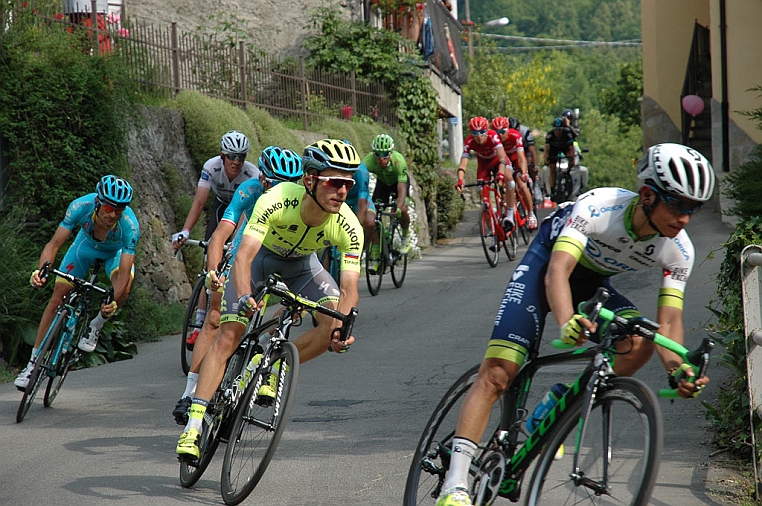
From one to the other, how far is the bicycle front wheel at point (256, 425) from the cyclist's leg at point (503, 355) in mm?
1147

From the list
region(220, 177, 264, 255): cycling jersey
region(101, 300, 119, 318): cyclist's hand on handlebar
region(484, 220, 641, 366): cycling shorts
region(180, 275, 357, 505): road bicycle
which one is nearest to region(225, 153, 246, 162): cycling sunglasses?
region(220, 177, 264, 255): cycling jersey

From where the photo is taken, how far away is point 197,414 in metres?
5.88

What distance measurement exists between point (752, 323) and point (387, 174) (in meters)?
9.05

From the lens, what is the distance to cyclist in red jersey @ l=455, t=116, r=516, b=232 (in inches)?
643

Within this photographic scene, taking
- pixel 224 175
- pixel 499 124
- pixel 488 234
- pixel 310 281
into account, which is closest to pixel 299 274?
pixel 310 281

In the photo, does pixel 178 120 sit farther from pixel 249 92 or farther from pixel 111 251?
pixel 111 251

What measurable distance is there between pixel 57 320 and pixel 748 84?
12551mm

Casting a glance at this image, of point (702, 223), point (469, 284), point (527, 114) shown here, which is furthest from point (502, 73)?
point (469, 284)

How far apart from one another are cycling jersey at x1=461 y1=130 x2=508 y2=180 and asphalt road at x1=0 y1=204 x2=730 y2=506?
4095mm

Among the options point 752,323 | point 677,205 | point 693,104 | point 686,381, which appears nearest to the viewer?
point 686,381

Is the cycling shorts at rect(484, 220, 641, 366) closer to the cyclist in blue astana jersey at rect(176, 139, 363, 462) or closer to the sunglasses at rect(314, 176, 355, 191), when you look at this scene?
the cyclist in blue astana jersey at rect(176, 139, 363, 462)

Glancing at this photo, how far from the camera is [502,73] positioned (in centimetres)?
6538

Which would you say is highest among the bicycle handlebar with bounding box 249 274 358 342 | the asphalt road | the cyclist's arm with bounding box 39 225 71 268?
the cyclist's arm with bounding box 39 225 71 268

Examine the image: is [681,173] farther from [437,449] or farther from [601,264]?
[437,449]
